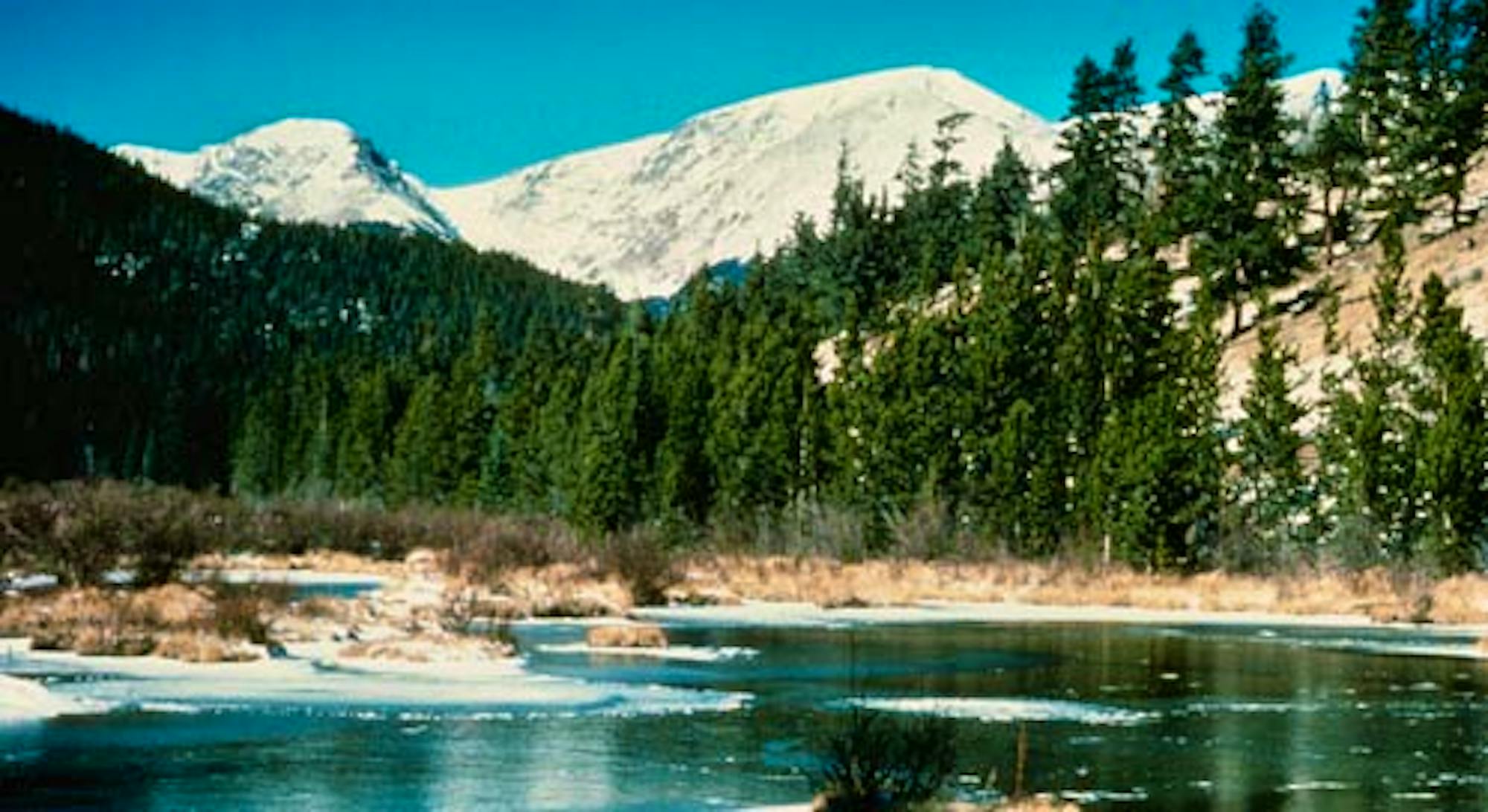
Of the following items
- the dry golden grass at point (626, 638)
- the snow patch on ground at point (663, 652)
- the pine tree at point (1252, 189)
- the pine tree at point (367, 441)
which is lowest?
the snow patch on ground at point (663, 652)

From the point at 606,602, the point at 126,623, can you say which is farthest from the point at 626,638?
the point at 606,602

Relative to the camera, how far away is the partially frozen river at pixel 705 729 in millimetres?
18719

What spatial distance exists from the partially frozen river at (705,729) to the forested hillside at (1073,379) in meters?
29.6

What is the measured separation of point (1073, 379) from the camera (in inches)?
3145

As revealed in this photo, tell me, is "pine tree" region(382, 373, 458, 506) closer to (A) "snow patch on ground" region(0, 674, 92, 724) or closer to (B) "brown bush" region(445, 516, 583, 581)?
(B) "brown bush" region(445, 516, 583, 581)

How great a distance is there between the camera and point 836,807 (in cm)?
1697

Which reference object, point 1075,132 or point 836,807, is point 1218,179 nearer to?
point 1075,132

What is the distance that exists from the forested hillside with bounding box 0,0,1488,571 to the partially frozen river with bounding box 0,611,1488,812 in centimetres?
2958

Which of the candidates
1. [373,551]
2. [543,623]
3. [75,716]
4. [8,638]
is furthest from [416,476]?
[75,716]

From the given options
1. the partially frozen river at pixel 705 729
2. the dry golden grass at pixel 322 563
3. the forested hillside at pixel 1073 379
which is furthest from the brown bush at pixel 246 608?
the forested hillside at pixel 1073 379

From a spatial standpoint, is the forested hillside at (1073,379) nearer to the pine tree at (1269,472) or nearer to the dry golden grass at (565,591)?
the pine tree at (1269,472)

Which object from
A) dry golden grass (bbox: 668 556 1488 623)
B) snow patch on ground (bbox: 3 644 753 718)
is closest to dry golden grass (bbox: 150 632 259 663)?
snow patch on ground (bbox: 3 644 753 718)

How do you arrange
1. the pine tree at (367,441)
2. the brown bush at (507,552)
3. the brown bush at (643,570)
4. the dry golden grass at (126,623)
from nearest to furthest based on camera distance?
the dry golden grass at (126,623) → the brown bush at (643,570) → the brown bush at (507,552) → the pine tree at (367,441)

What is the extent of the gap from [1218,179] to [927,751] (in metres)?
83.6
